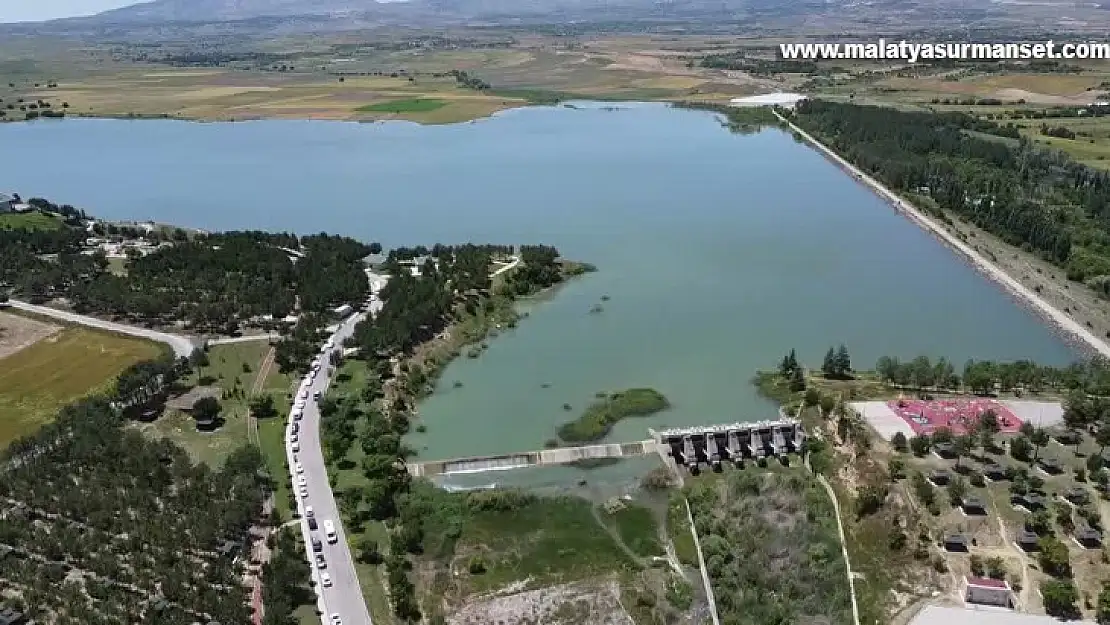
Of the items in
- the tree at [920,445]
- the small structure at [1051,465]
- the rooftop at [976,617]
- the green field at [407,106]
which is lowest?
the rooftop at [976,617]

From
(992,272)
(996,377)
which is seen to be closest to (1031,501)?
(996,377)

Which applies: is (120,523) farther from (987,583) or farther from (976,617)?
(987,583)

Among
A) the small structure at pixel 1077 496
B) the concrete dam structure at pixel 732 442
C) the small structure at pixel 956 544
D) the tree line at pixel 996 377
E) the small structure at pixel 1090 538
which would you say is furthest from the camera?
the tree line at pixel 996 377

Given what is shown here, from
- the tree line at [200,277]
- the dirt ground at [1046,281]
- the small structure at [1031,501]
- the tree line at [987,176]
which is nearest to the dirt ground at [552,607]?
the small structure at [1031,501]

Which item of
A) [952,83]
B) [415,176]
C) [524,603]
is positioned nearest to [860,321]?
[524,603]

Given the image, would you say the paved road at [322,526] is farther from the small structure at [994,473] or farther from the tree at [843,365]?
the tree at [843,365]

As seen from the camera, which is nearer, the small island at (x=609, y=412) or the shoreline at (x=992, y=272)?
the small island at (x=609, y=412)

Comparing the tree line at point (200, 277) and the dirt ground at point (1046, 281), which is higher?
the tree line at point (200, 277)
